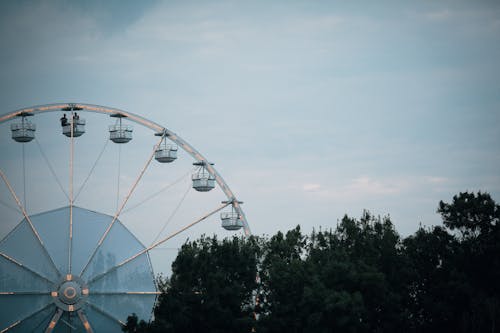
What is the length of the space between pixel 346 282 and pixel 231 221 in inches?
367

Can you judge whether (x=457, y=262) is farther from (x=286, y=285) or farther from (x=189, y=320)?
(x=189, y=320)

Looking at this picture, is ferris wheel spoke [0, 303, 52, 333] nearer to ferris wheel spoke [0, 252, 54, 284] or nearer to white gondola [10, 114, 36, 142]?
ferris wheel spoke [0, 252, 54, 284]

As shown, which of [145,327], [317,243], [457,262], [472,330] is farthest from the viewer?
[317,243]

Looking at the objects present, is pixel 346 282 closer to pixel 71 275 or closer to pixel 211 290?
pixel 211 290

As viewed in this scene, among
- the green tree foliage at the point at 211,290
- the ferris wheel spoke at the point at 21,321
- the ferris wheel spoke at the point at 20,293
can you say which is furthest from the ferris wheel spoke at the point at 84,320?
the green tree foliage at the point at 211,290

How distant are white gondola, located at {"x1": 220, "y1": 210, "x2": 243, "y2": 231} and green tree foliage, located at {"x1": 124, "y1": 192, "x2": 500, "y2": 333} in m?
1.99

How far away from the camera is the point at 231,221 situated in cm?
6444

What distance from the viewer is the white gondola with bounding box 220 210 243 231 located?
64375mm

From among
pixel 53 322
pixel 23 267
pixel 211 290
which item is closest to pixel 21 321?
pixel 53 322

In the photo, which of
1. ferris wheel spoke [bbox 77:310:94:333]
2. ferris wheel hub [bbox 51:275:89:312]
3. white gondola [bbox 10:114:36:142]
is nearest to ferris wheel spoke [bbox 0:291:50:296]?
ferris wheel hub [bbox 51:275:89:312]

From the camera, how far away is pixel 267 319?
6106 cm

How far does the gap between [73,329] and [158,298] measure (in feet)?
21.8

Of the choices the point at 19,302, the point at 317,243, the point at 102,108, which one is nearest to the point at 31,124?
the point at 102,108

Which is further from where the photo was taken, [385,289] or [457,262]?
[457,262]
